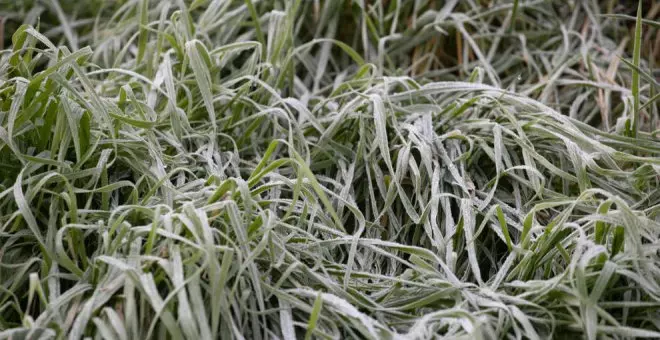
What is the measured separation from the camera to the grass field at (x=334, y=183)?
2.93 ft

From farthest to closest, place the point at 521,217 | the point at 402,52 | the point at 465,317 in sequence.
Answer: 1. the point at 402,52
2. the point at 521,217
3. the point at 465,317

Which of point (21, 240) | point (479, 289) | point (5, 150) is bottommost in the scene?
point (479, 289)

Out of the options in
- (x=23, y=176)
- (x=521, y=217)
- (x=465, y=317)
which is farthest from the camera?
(x=521, y=217)

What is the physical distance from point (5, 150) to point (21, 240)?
0.12 meters

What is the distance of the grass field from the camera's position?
2.93 feet

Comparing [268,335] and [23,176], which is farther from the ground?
[23,176]

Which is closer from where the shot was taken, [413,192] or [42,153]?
[42,153]

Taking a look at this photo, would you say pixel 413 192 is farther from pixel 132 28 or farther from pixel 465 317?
pixel 132 28

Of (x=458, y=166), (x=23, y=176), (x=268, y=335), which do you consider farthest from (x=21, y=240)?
(x=458, y=166)

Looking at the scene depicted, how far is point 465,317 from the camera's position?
34.5 inches

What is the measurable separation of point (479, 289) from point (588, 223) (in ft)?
0.54

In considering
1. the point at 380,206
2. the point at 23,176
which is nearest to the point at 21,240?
the point at 23,176

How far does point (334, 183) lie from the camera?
114 cm

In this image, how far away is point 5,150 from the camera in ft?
3.34
